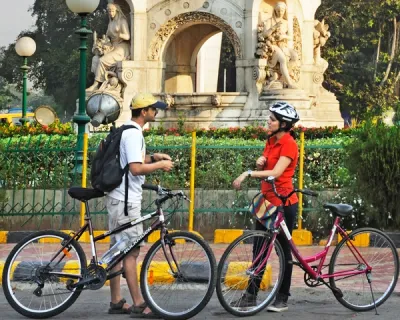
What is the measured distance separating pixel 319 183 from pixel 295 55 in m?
12.0

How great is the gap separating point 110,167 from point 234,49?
1855cm

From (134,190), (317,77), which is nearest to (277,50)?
(317,77)

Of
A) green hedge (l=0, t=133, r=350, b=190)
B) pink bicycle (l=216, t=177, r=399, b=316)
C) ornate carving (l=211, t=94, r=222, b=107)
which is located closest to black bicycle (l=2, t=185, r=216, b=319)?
pink bicycle (l=216, t=177, r=399, b=316)

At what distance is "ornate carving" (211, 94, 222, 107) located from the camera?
27.6 meters

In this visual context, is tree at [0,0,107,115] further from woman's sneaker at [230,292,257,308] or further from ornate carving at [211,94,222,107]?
woman's sneaker at [230,292,257,308]

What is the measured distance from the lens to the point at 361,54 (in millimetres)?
58781

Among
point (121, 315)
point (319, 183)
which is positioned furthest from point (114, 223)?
point (319, 183)

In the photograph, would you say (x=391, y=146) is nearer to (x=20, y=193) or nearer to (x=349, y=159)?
(x=349, y=159)

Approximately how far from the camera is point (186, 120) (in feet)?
91.4

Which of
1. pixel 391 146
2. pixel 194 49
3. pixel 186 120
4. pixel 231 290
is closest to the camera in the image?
pixel 231 290

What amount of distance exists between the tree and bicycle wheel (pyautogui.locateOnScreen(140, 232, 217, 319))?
47800 mm

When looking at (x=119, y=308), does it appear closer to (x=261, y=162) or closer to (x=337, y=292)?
(x=261, y=162)

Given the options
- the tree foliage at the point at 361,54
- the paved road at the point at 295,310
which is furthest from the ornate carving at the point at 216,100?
the tree foliage at the point at 361,54

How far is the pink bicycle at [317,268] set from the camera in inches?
387
